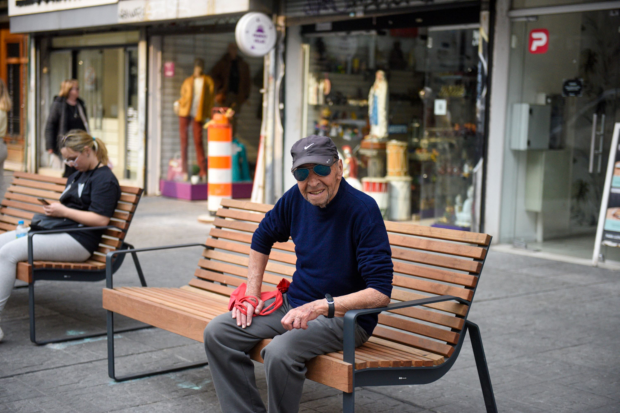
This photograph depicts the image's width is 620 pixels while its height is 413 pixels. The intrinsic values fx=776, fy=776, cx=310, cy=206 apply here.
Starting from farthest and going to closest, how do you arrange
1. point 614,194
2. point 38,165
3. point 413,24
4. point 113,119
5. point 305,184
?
point 38,165 < point 113,119 < point 413,24 < point 614,194 < point 305,184

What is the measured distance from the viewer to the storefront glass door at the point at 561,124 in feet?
28.7

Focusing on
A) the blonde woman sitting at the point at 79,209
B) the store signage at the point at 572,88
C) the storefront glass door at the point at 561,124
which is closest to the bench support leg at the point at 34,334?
the blonde woman sitting at the point at 79,209

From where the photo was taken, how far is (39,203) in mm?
6570

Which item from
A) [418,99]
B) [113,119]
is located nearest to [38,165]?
[113,119]

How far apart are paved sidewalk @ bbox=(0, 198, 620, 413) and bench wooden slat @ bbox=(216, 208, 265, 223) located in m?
0.91

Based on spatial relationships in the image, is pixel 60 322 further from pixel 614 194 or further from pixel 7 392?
pixel 614 194

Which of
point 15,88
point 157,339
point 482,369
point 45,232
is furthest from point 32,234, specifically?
point 15,88

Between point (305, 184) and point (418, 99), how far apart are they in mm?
7781

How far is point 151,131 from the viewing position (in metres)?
14.5

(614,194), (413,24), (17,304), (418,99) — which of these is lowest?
(17,304)

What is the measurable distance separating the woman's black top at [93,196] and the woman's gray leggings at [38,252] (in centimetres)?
7

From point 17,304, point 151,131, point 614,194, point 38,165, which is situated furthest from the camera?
point 38,165

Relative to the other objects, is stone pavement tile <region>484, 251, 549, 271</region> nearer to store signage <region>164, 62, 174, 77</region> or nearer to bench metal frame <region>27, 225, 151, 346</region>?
bench metal frame <region>27, 225, 151, 346</region>

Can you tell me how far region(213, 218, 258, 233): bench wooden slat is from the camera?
4.89 metres
